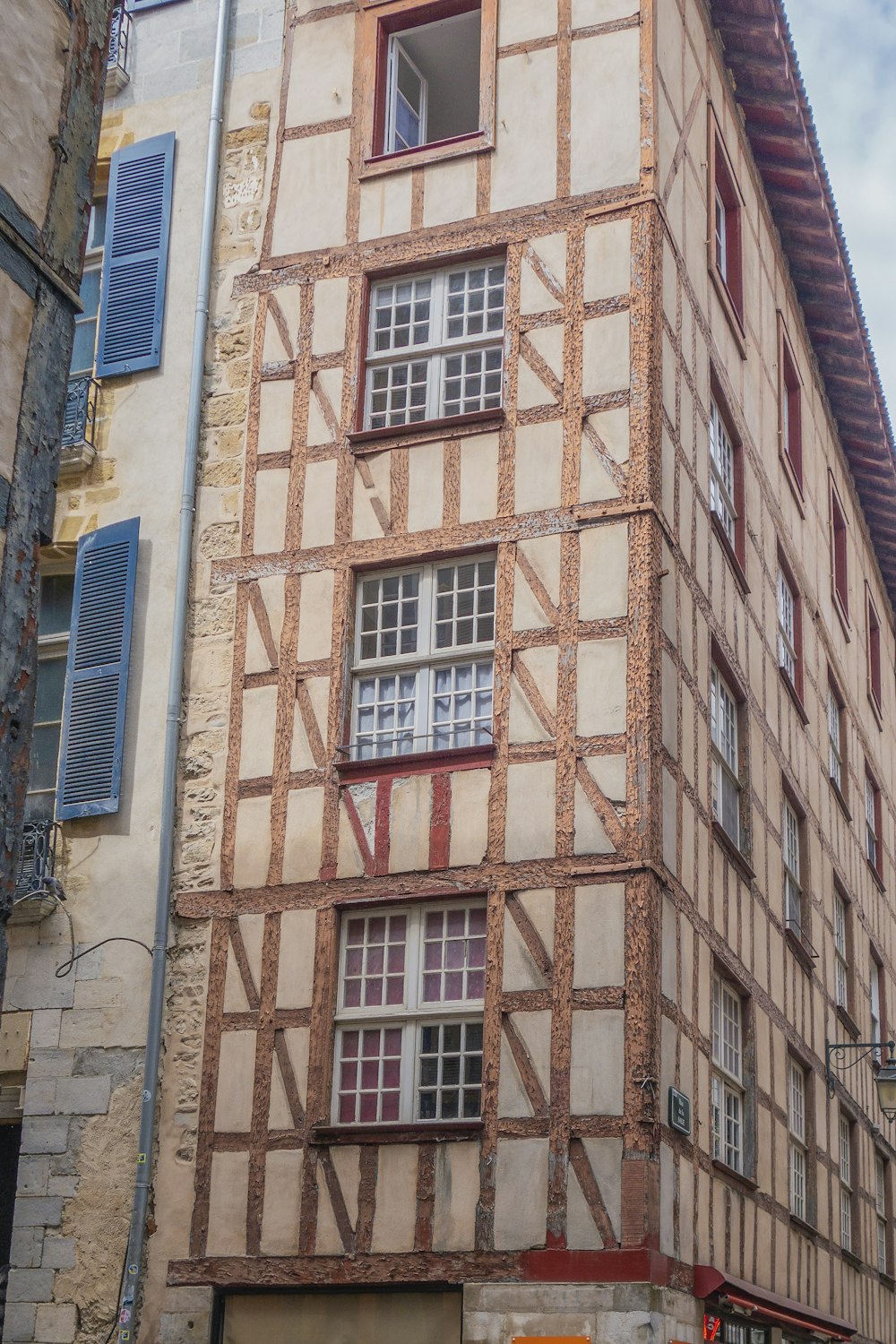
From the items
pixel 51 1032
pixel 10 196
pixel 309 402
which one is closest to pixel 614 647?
pixel 309 402

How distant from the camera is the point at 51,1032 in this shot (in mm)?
13203

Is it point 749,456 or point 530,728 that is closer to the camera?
point 530,728

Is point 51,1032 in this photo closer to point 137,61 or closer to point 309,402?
point 309,402

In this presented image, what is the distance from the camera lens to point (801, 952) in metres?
16.6

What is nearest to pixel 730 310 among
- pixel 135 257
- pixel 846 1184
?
pixel 135 257

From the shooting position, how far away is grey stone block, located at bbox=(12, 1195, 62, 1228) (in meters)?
12.7

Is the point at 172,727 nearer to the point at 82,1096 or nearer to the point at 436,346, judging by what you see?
the point at 82,1096

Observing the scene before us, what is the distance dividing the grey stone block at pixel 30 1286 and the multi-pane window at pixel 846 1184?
7.64 m

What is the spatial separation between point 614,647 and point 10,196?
6.25m

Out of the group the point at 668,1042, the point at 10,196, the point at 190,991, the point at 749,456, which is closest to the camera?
the point at 10,196

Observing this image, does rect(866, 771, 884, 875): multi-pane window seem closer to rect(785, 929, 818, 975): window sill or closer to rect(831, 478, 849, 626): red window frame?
rect(831, 478, 849, 626): red window frame

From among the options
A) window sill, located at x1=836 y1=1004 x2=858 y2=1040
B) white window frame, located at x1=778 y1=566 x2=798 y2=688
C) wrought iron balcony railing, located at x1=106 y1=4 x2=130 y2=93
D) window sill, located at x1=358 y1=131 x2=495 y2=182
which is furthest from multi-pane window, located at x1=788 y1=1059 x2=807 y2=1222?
wrought iron balcony railing, located at x1=106 y1=4 x2=130 y2=93

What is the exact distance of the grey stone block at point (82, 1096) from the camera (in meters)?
12.9

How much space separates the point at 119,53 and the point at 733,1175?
10.3 metres
